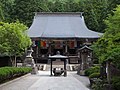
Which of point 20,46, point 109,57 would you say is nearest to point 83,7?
point 20,46

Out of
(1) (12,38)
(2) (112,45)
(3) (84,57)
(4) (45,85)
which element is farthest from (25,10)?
(2) (112,45)

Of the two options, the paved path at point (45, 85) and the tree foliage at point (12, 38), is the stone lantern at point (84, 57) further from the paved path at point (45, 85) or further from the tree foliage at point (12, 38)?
the paved path at point (45, 85)

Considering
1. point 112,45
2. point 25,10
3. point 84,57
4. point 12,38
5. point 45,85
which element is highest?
point 25,10


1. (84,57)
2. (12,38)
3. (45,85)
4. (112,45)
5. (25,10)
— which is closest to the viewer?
(112,45)

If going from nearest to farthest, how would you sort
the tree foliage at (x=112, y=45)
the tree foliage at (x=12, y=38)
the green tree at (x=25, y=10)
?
the tree foliage at (x=112, y=45) < the tree foliage at (x=12, y=38) < the green tree at (x=25, y=10)

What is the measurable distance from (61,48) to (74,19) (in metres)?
7.31

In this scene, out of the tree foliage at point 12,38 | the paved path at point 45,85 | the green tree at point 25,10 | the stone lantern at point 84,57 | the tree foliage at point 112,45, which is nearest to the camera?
the tree foliage at point 112,45

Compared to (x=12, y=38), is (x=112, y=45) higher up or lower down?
lower down

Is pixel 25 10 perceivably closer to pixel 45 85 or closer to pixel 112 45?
pixel 45 85

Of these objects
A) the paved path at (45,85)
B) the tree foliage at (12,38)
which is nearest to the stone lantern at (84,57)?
the tree foliage at (12,38)

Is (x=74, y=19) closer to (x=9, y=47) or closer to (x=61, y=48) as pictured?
(x=61, y=48)

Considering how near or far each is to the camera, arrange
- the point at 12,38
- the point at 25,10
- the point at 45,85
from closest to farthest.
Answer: the point at 45,85
the point at 12,38
the point at 25,10

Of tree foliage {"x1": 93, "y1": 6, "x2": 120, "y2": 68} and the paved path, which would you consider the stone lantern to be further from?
tree foliage {"x1": 93, "y1": 6, "x2": 120, "y2": 68}

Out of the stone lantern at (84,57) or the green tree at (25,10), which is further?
the green tree at (25,10)
